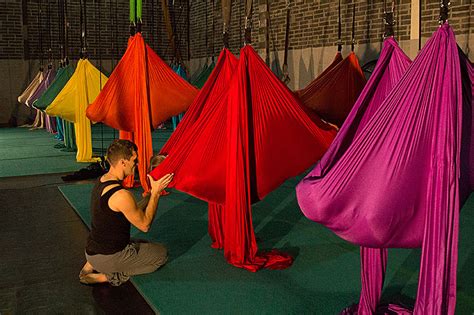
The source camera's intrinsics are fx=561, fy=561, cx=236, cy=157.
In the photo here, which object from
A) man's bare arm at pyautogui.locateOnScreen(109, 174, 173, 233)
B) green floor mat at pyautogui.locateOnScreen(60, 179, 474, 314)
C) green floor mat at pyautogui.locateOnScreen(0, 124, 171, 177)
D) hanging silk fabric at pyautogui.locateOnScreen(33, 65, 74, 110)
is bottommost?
green floor mat at pyautogui.locateOnScreen(60, 179, 474, 314)

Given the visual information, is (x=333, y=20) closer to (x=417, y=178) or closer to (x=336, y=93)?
(x=336, y=93)

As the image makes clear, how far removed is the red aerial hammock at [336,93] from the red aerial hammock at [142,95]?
0.96 m

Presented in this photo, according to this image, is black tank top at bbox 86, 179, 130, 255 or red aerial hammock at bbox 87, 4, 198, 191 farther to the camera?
red aerial hammock at bbox 87, 4, 198, 191

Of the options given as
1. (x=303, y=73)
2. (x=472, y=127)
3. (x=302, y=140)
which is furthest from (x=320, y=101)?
(x=303, y=73)

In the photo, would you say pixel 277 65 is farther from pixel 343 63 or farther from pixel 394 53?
pixel 394 53

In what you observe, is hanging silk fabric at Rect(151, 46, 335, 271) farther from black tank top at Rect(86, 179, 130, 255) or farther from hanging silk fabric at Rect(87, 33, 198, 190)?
hanging silk fabric at Rect(87, 33, 198, 190)

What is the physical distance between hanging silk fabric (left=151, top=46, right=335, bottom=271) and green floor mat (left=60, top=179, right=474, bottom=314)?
164 mm

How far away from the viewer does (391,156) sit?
1.69 meters

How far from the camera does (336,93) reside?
4223 mm

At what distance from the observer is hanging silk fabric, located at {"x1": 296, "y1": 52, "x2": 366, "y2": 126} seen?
166 inches

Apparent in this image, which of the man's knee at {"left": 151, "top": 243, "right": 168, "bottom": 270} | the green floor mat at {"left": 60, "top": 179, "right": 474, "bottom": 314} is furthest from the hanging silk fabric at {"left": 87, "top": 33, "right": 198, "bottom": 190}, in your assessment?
the man's knee at {"left": 151, "top": 243, "right": 168, "bottom": 270}

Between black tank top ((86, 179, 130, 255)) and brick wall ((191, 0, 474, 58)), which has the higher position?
brick wall ((191, 0, 474, 58))

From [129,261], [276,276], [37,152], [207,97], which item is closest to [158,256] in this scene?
[129,261]

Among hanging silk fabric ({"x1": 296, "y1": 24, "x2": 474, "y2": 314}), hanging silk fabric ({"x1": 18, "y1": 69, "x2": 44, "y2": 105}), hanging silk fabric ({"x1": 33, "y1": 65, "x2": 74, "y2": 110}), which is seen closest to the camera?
hanging silk fabric ({"x1": 296, "y1": 24, "x2": 474, "y2": 314})
